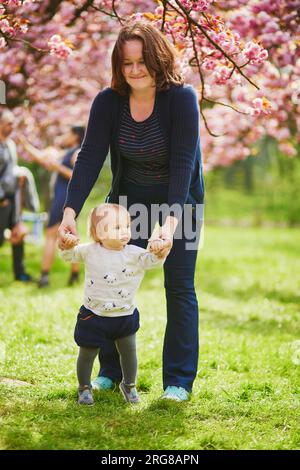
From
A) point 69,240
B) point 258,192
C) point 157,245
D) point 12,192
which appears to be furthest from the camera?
point 258,192

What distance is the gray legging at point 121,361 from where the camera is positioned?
3551 mm

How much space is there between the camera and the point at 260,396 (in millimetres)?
3904

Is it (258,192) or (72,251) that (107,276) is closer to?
(72,251)

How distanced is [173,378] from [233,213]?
31024 mm

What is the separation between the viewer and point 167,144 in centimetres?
358

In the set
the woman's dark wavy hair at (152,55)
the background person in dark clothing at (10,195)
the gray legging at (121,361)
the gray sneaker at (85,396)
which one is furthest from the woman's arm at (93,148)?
the background person in dark clothing at (10,195)

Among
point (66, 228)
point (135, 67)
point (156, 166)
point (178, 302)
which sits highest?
point (135, 67)

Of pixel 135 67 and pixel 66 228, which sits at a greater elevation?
pixel 135 67

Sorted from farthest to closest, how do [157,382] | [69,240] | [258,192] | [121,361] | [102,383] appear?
[258,192] → [157,382] → [102,383] → [121,361] → [69,240]

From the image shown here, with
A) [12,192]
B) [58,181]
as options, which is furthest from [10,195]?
[58,181]

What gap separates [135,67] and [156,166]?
0.52 meters

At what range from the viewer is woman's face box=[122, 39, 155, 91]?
3436 millimetres

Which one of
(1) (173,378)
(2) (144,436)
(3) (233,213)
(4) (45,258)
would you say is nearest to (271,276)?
(4) (45,258)

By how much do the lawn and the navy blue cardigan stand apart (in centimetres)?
102
